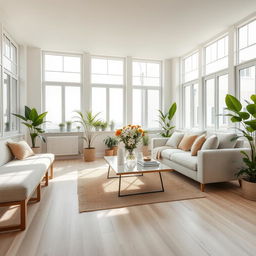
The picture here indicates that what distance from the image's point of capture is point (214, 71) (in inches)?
195

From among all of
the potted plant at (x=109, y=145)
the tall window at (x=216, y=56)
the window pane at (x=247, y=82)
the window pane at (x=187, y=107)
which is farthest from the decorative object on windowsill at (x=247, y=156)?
the potted plant at (x=109, y=145)

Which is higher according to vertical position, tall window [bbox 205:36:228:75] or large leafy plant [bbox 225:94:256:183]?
tall window [bbox 205:36:228:75]

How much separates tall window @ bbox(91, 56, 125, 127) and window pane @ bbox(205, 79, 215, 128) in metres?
2.62

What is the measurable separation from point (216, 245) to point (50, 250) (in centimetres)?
147

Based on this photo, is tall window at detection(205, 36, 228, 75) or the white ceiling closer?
the white ceiling

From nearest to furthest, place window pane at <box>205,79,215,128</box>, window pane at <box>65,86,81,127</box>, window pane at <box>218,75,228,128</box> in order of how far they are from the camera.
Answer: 1. window pane at <box>218,75,228,128</box>
2. window pane at <box>205,79,215,128</box>
3. window pane at <box>65,86,81,127</box>

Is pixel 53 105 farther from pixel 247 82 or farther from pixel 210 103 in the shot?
pixel 247 82

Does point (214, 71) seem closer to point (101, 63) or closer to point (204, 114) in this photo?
point (204, 114)

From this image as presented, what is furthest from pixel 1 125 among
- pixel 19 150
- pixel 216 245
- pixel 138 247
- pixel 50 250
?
pixel 216 245

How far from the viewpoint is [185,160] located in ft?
11.3

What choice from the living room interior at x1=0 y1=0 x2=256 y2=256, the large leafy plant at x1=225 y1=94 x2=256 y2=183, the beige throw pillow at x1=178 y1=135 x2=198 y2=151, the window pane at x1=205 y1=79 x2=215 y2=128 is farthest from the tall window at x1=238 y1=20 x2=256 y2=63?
the beige throw pillow at x1=178 y1=135 x2=198 y2=151

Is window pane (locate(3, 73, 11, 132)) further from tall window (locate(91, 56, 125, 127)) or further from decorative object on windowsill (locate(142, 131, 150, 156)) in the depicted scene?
decorative object on windowsill (locate(142, 131, 150, 156))

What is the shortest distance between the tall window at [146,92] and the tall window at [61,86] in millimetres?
1886

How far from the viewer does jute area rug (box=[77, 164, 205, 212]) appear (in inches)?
103
